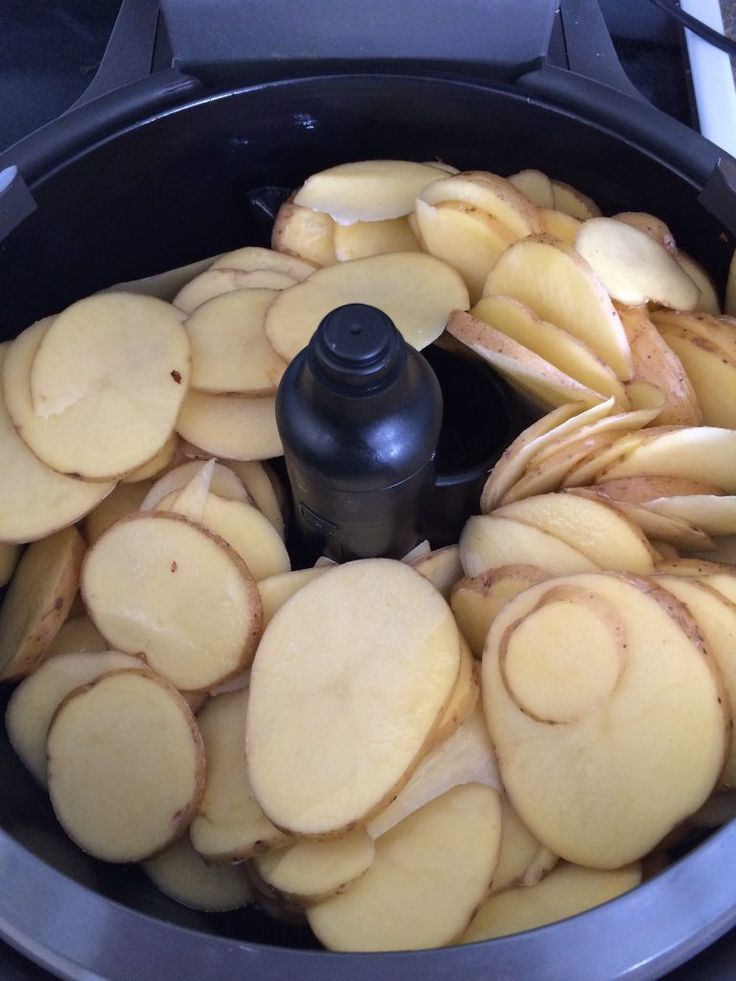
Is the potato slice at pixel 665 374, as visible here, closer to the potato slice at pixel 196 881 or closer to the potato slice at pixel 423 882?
the potato slice at pixel 423 882

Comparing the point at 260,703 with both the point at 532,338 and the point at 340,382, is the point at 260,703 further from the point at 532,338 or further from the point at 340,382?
the point at 532,338

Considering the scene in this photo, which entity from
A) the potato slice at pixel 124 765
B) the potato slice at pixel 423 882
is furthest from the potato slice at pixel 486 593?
the potato slice at pixel 124 765

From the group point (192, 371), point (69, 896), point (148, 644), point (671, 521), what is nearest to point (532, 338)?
A: point (671, 521)

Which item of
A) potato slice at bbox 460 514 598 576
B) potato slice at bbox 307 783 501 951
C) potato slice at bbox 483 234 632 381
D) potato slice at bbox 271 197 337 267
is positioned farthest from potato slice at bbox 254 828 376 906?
potato slice at bbox 271 197 337 267

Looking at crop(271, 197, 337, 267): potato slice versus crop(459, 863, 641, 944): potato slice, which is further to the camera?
crop(271, 197, 337, 267): potato slice

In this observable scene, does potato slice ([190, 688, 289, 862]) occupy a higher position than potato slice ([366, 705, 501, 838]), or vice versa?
potato slice ([366, 705, 501, 838])

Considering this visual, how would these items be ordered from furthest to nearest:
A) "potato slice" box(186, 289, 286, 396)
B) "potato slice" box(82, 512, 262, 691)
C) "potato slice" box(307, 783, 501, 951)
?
"potato slice" box(186, 289, 286, 396) < "potato slice" box(82, 512, 262, 691) < "potato slice" box(307, 783, 501, 951)

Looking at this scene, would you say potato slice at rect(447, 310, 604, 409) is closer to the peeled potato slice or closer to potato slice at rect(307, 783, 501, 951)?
the peeled potato slice
